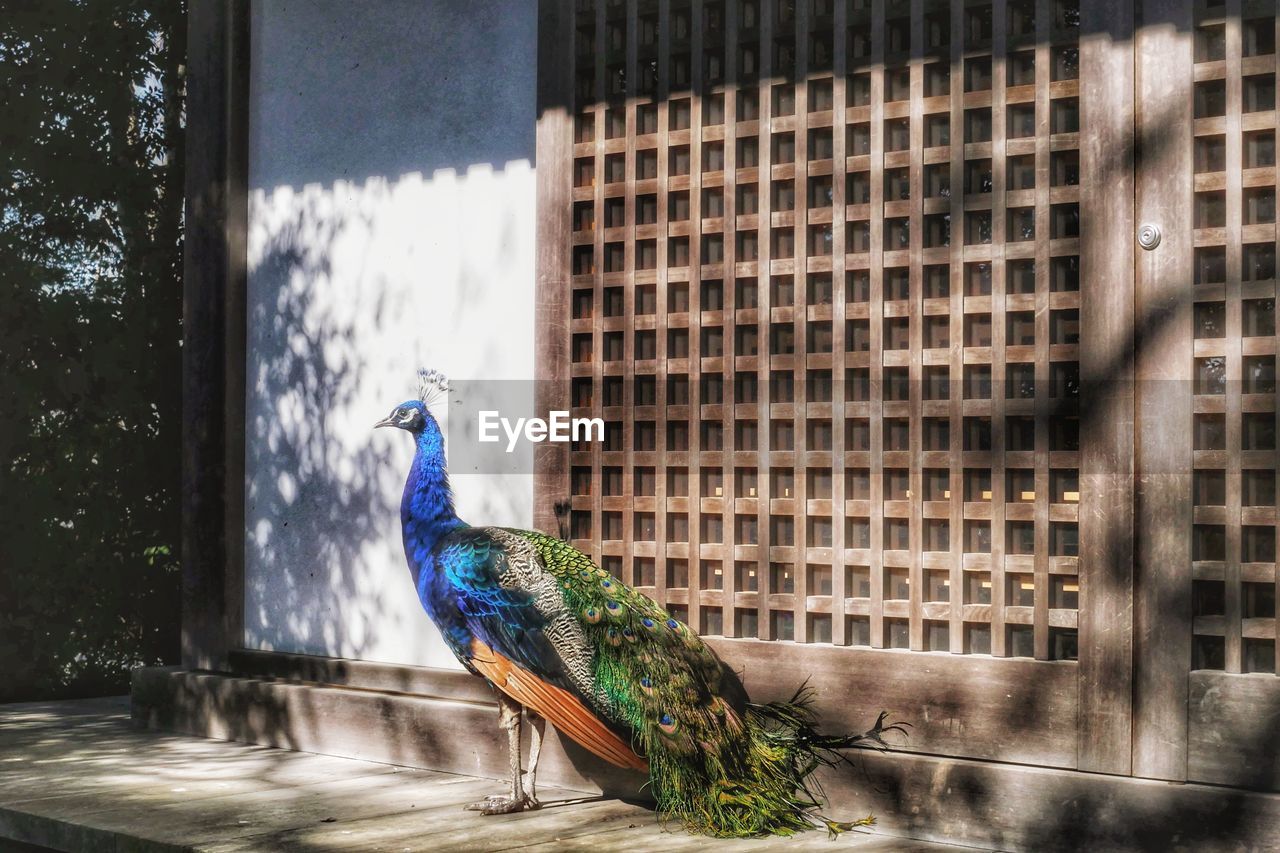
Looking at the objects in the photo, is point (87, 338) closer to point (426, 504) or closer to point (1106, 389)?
point (426, 504)

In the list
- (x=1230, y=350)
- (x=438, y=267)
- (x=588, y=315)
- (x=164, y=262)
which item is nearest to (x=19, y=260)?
(x=164, y=262)

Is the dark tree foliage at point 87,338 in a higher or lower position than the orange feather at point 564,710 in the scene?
higher

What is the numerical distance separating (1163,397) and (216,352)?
5.26 m

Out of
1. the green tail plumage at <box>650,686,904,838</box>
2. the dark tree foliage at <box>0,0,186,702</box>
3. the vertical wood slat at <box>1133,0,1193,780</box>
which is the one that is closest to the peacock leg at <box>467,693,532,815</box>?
the green tail plumage at <box>650,686,904,838</box>

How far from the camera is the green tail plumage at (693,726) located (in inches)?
214

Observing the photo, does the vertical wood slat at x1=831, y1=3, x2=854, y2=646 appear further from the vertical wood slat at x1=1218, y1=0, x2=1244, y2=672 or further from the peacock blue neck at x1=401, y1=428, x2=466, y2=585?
the peacock blue neck at x1=401, y1=428, x2=466, y2=585

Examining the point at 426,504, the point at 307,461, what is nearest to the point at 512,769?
the point at 426,504

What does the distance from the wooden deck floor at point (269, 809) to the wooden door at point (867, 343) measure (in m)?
0.81

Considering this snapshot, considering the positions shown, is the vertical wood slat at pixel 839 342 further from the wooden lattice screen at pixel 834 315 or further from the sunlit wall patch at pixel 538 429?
the sunlit wall patch at pixel 538 429

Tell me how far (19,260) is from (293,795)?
4726 millimetres

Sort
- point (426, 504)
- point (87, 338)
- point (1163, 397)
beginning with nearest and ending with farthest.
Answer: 1. point (1163, 397)
2. point (426, 504)
3. point (87, 338)

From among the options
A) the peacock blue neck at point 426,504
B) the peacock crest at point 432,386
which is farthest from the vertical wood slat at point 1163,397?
the peacock crest at point 432,386

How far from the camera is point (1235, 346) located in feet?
16.3

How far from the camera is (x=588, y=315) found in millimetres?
6652
